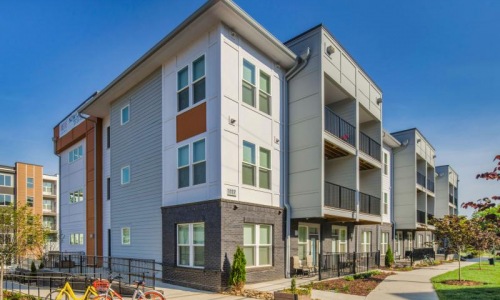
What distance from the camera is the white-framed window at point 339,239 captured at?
20094 millimetres

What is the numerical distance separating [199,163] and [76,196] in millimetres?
15493

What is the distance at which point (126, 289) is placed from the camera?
12.3 m

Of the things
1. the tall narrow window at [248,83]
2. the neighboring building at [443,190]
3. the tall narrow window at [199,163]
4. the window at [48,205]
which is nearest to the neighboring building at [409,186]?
the neighboring building at [443,190]

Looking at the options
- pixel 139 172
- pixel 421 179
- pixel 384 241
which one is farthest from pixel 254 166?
pixel 421 179

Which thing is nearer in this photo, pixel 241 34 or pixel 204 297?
pixel 204 297

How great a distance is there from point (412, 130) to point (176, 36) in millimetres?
23421

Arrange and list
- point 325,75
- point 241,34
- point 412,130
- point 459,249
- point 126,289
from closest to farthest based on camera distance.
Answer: point 126,289
point 241,34
point 325,75
point 459,249
point 412,130

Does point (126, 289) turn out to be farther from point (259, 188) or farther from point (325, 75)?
point (325, 75)

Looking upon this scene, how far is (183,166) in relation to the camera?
14.8 metres

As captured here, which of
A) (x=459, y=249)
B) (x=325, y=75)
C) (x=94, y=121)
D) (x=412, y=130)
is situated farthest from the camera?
(x=412, y=130)

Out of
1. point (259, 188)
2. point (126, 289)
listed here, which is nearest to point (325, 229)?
point (259, 188)

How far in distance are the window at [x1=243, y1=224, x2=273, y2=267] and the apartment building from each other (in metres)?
44.6

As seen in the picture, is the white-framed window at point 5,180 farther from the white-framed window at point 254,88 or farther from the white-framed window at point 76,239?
the white-framed window at point 254,88

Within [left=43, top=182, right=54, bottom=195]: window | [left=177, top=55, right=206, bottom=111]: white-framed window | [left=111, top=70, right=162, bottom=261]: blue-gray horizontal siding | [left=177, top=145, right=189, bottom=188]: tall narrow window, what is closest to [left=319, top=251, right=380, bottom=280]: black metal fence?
[left=177, top=145, right=189, bottom=188]: tall narrow window
